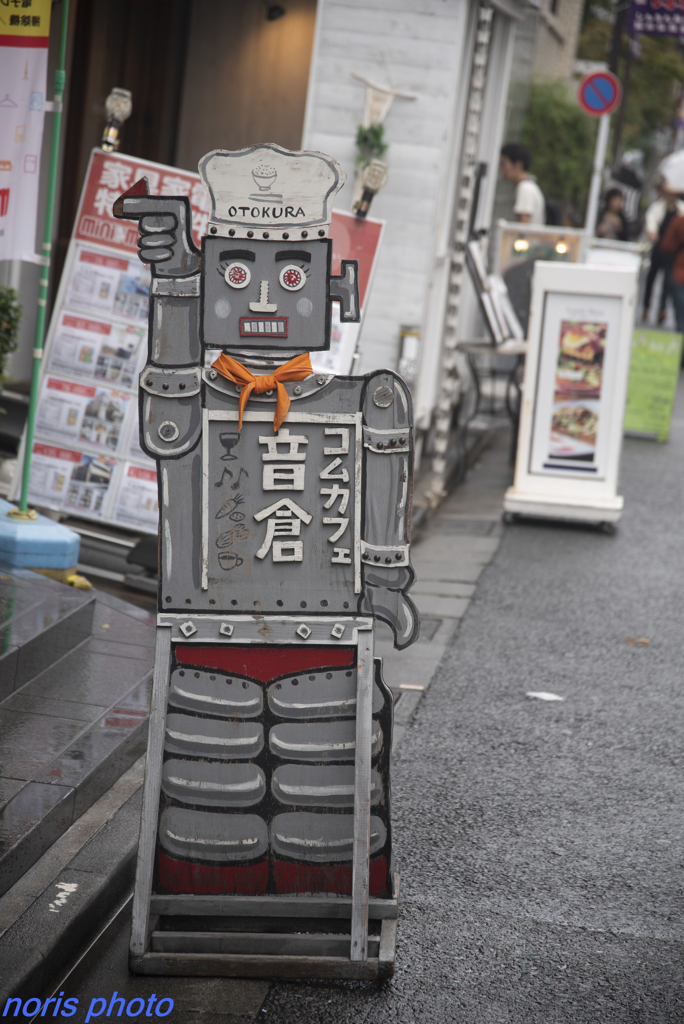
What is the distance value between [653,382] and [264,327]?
891cm

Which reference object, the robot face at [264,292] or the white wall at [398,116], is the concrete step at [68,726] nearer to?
the robot face at [264,292]

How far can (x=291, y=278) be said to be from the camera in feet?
10.2

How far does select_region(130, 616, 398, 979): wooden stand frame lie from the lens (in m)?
3.08

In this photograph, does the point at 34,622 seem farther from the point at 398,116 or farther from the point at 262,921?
the point at 398,116

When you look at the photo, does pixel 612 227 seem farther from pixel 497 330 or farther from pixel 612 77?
pixel 497 330

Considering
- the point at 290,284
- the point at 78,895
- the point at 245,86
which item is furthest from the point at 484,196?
the point at 78,895

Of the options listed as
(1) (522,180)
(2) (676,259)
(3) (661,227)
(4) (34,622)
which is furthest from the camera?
(3) (661,227)

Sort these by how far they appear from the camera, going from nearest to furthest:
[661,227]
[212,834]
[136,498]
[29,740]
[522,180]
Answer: [212,834]
[29,740]
[136,498]
[522,180]
[661,227]

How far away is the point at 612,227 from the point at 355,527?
15.3 meters

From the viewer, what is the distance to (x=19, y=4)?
4.67 m

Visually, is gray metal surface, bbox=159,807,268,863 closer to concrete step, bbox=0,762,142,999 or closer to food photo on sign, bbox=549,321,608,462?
concrete step, bbox=0,762,142,999

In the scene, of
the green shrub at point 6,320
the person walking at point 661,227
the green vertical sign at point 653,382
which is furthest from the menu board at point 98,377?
the person walking at point 661,227

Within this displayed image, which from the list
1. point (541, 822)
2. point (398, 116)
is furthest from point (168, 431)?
point (398, 116)

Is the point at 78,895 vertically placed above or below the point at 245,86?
below
